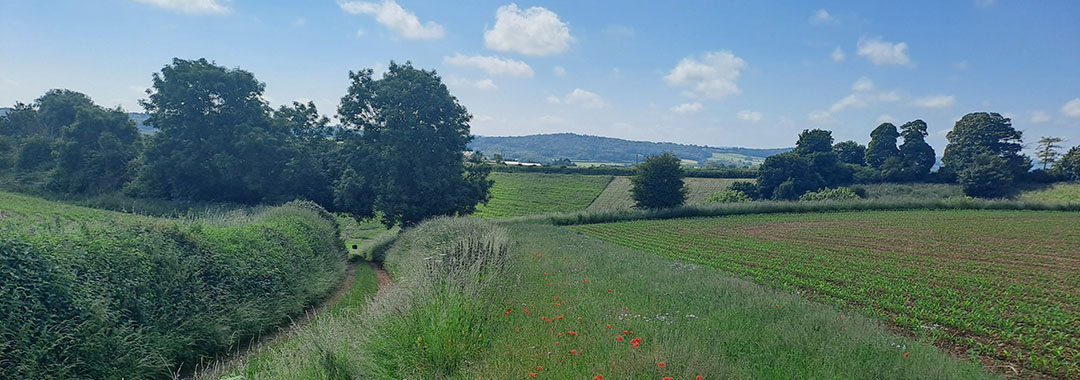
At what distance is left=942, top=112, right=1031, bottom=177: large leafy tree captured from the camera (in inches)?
2093

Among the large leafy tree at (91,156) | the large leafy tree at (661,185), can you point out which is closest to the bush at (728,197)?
the large leafy tree at (661,185)

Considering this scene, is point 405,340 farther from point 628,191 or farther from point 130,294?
point 628,191

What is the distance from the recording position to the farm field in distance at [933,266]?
860cm

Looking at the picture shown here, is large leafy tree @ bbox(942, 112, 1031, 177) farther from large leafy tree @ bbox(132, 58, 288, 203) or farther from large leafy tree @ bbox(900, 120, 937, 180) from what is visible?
large leafy tree @ bbox(132, 58, 288, 203)

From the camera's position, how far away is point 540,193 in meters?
61.2

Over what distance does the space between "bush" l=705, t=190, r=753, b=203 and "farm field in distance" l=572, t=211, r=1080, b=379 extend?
65.9 ft

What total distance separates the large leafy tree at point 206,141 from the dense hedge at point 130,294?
50.9 ft

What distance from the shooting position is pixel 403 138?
93.6 feet

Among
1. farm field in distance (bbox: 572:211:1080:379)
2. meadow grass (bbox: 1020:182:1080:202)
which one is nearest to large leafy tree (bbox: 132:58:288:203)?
farm field in distance (bbox: 572:211:1080:379)

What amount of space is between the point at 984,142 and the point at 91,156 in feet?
265

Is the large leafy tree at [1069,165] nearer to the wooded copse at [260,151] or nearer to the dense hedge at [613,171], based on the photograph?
the dense hedge at [613,171]

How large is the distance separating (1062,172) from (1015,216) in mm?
23403

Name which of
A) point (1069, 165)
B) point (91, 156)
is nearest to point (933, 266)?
point (91, 156)

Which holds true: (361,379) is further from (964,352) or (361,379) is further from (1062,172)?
(1062,172)
